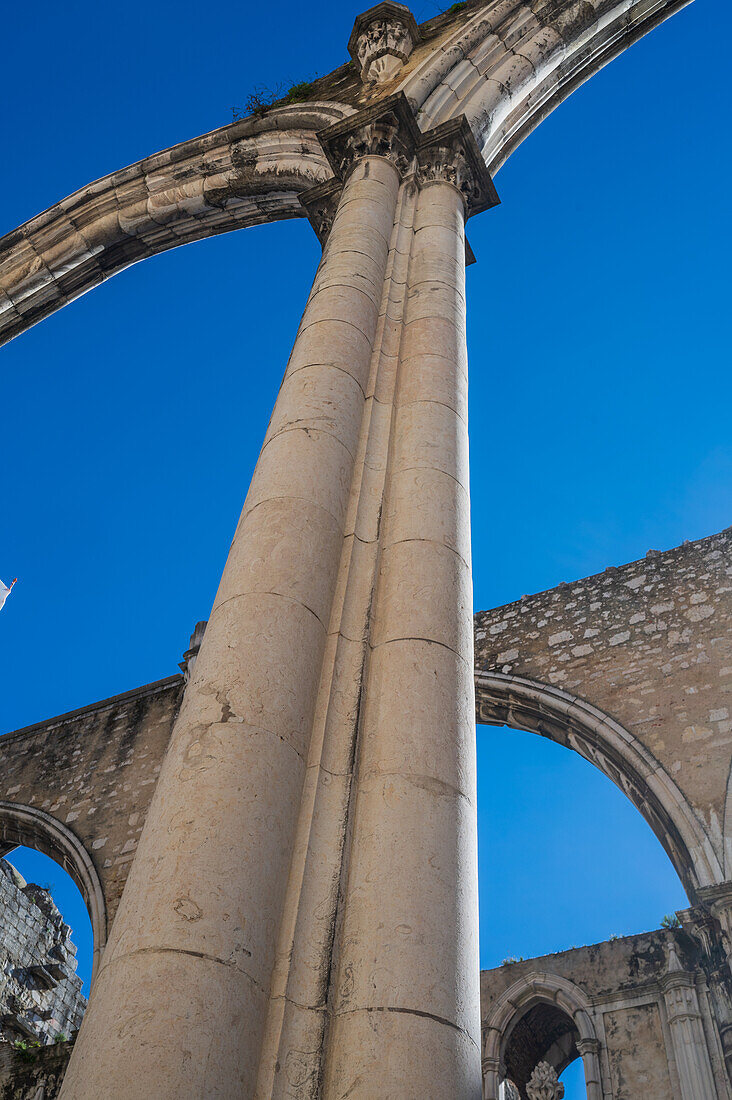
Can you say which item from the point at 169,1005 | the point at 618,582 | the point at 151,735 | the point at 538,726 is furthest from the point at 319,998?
the point at 151,735

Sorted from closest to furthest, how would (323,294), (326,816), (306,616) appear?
(326,816) → (306,616) → (323,294)

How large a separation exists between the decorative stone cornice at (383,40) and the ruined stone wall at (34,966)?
27.7ft

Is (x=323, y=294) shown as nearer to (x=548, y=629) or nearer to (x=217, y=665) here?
(x=217, y=665)

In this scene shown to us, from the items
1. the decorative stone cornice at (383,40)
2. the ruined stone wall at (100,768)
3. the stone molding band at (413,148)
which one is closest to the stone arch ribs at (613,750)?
the ruined stone wall at (100,768)

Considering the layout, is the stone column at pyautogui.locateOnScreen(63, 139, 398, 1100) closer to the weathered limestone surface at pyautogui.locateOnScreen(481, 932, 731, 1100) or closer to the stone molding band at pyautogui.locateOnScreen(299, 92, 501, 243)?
the stone molding band at pyautogui.locateOnScreen(299, 92, 501, 243)

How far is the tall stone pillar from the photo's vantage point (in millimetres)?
1757

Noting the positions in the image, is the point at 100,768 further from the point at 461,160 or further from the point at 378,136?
the point at 461,160

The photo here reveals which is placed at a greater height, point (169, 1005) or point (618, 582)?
point (618, 582)

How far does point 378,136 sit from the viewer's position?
5086mm

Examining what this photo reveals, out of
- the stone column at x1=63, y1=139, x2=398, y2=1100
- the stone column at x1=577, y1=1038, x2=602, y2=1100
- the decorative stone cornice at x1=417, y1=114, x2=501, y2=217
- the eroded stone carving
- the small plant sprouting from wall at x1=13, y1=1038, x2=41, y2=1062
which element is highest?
the decorative stone cornice at x1=417, y1=114, x2=501, y2=217

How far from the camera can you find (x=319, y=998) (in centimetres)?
193

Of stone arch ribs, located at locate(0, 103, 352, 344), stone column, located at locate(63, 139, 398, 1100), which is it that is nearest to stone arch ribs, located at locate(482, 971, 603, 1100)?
stone column, located at locate(63, 139, 398, 1100)

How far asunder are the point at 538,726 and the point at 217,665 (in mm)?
6129

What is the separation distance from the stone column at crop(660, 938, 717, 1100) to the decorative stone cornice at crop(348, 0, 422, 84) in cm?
612
